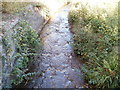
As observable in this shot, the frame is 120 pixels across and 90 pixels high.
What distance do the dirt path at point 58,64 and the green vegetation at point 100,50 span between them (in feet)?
1.07

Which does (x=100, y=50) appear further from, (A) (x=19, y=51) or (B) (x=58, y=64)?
(A) (x=19, y=51)

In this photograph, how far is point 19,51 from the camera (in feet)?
13.9

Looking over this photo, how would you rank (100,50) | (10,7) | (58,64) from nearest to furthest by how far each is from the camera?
(100,50)
(58,64)
(10,7)

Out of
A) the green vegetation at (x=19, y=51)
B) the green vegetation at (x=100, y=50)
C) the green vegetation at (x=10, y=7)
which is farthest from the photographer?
the green vegetation at (x=10, y=7)

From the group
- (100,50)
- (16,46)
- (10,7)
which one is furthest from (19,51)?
(10,7)

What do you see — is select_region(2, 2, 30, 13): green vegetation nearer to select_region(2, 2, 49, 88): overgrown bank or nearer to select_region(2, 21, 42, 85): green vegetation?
select_region(2, 2, 49, 88): overgrown bank

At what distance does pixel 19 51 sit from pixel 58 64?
1265mm

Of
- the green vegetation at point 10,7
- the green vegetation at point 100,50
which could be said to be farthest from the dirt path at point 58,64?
the green vegetation at point 10,7

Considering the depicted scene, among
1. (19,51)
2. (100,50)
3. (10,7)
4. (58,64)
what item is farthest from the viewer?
(10,7)

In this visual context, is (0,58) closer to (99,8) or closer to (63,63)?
(63,63)

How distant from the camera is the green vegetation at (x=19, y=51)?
3533mm

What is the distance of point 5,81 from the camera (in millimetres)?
3219

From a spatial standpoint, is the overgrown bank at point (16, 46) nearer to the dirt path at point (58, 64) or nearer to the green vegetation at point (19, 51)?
the green vegetation at point (19, 51)

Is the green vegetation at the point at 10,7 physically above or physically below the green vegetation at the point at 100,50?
above
